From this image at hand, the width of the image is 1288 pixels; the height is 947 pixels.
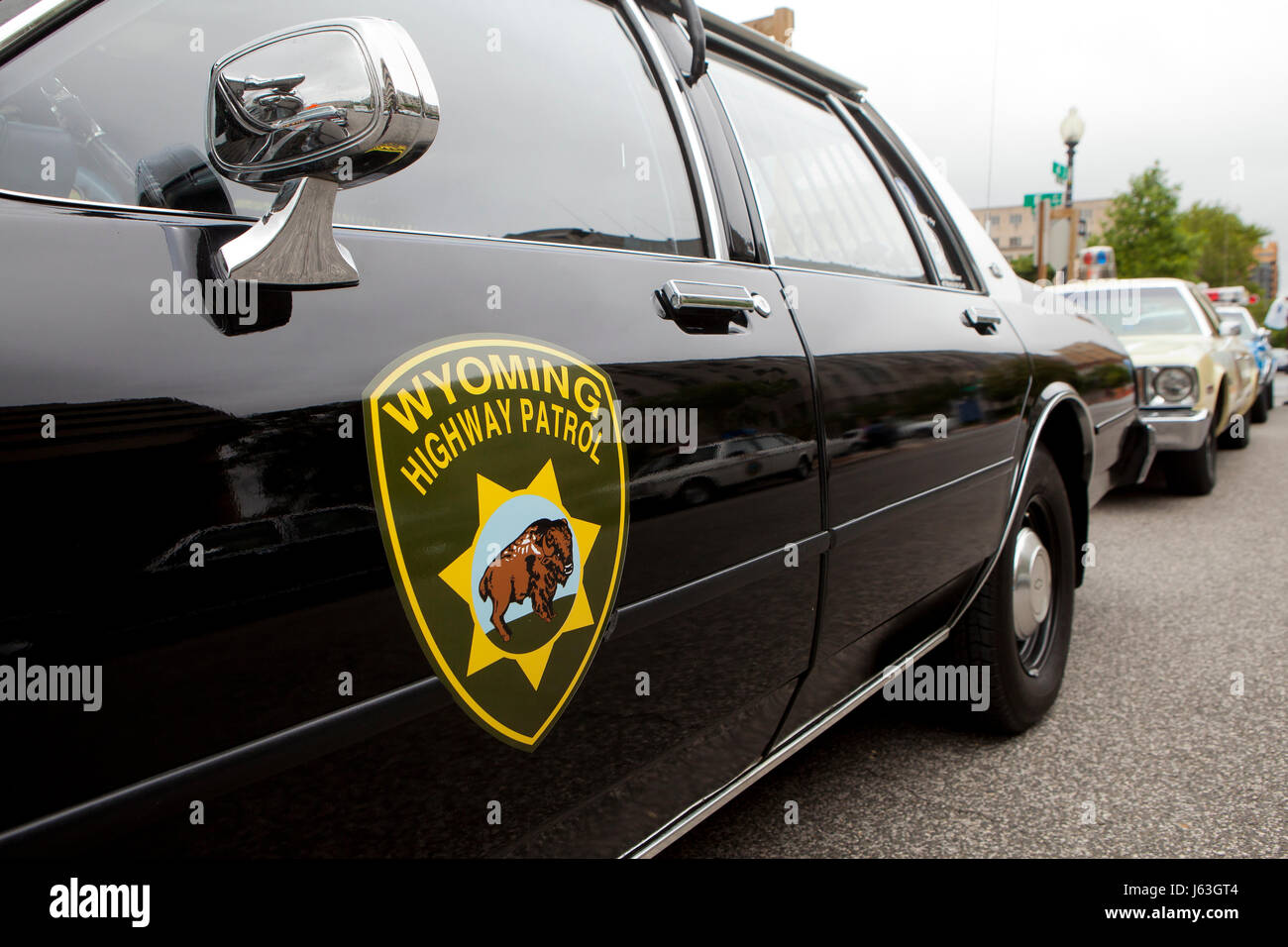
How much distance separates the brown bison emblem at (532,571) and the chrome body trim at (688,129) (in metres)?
0.79

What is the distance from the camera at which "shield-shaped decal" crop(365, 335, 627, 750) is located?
0.98 metres

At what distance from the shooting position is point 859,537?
181 cm

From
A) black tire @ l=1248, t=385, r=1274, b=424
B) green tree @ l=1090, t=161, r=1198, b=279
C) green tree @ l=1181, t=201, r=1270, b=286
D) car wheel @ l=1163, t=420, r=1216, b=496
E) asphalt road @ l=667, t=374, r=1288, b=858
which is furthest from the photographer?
green tree @ l=1181, t=201, r=1270, b=286

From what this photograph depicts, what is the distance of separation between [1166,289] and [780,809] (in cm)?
694

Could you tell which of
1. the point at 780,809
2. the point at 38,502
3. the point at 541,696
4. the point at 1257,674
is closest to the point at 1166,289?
the point at 1257,674

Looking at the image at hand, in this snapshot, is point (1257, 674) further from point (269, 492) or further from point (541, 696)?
point (269, 492)

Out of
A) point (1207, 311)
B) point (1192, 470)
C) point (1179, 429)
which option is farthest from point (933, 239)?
point (1207, 311)

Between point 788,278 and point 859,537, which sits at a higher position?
point 788,278

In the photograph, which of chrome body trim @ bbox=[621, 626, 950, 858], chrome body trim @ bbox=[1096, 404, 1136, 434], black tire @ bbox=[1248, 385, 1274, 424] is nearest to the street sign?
black tire @ bbox=[1248, 385, 1274, 424]

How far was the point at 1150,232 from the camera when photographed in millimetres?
33094

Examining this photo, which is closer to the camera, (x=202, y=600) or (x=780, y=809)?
(x=202, y=600)

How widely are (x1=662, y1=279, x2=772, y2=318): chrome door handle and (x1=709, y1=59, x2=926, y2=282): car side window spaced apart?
0.31 metres

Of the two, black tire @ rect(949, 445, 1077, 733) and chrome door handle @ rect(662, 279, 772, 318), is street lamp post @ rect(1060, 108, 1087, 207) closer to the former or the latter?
black tire @ rect(949, 445, 1077, 733)
